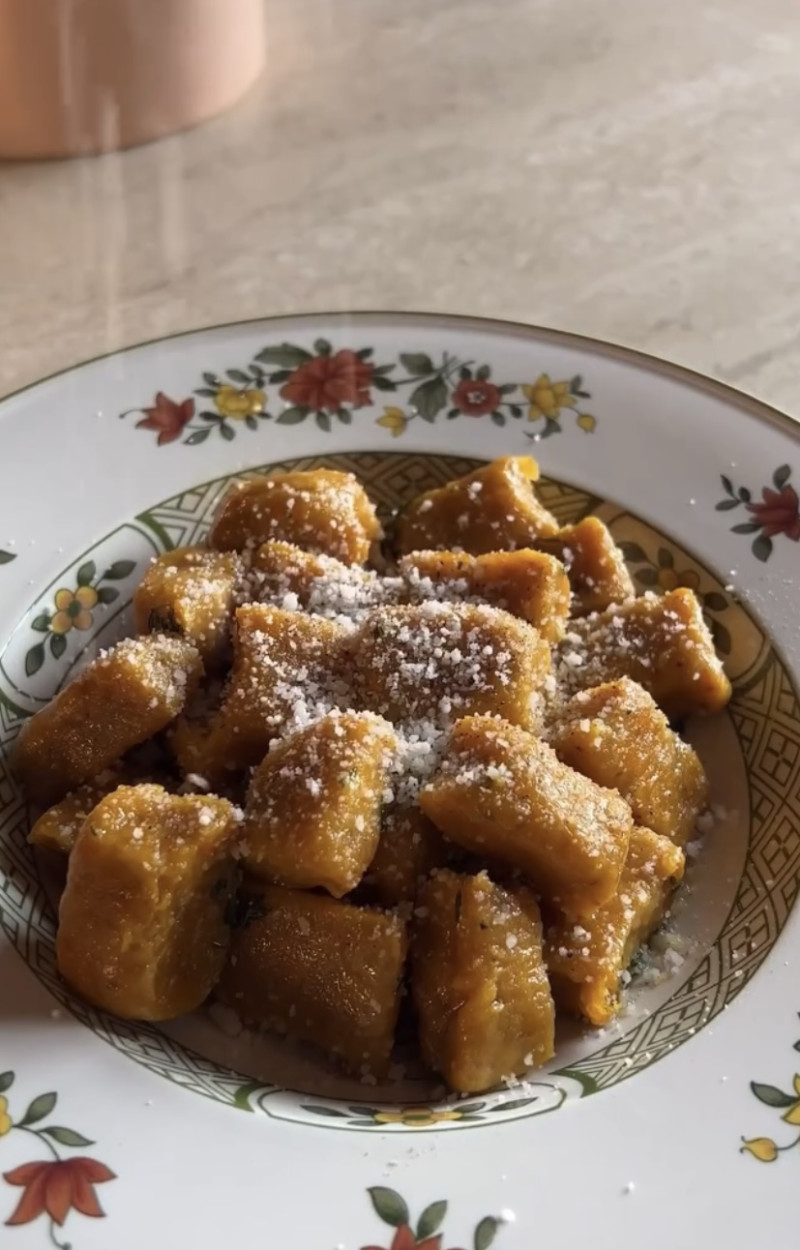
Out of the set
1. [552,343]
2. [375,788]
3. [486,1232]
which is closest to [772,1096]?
[486,1232]

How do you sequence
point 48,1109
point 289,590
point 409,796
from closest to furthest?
point 48,1109 → point 409,796 → point 289,590

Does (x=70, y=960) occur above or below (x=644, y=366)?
below

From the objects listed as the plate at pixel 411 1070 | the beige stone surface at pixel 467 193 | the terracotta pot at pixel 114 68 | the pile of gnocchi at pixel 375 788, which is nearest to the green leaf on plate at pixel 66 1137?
the plate at pixel 411 1070

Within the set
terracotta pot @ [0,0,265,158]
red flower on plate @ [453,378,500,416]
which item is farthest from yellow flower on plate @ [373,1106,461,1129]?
terracotta pot @ [0,0,265,158]

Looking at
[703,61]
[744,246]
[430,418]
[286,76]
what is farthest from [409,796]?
[703,61]

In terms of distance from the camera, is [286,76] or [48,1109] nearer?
[48,1109]

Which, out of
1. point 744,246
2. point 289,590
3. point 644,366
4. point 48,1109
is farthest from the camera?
point 744,246

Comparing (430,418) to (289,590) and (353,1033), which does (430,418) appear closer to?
(289,590)
